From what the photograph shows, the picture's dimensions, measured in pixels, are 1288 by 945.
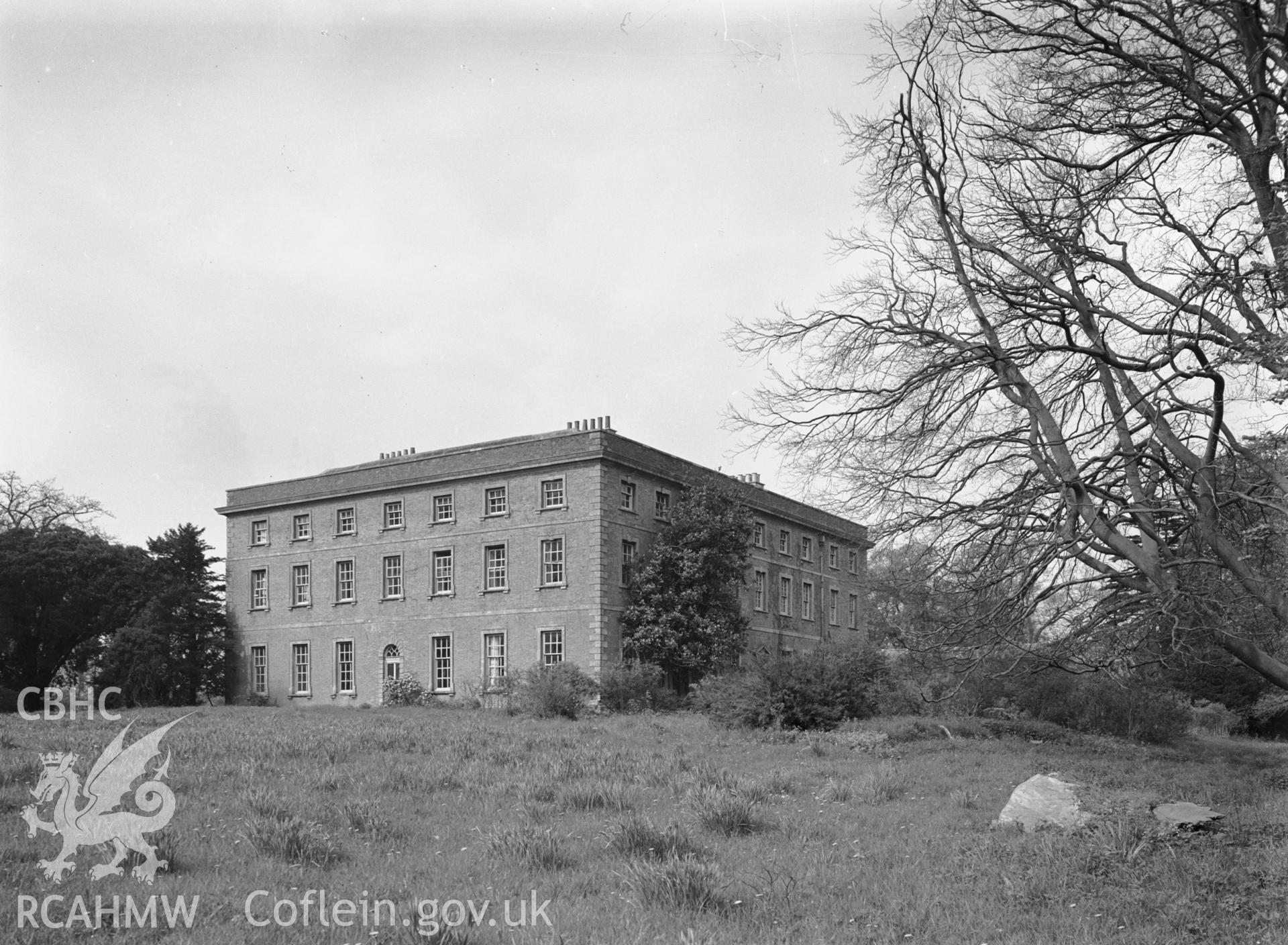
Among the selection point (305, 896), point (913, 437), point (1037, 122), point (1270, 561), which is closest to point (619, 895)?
point (305, 896)

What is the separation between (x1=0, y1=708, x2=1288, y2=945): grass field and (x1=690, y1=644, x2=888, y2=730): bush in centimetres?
813

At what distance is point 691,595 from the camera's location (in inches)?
1569

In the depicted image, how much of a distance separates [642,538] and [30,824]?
33270 millimetres

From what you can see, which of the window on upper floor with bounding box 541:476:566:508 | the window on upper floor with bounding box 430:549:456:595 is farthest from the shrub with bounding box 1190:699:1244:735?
the window on upper floor with bounding box 430:549:456:595

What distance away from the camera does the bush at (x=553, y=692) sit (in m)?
30.9

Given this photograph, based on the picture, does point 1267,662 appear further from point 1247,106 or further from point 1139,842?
point 1247,106

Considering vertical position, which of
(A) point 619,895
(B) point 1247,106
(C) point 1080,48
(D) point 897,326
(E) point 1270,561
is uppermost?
(C) point 1080,48

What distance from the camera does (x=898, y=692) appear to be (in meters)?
28.5

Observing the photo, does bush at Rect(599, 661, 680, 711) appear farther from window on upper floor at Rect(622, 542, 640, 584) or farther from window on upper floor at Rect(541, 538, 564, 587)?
window on upper floor at Rect(541, 538, 564, 587)

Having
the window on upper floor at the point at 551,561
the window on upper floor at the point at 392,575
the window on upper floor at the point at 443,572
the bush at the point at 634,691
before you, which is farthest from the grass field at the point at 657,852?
the window on upper floor at the point at 392,575

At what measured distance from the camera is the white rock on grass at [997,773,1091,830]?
11.1 meters

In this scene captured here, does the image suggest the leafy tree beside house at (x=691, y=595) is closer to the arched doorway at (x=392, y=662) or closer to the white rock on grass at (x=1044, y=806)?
the arched doorway at (x=392, y=662)

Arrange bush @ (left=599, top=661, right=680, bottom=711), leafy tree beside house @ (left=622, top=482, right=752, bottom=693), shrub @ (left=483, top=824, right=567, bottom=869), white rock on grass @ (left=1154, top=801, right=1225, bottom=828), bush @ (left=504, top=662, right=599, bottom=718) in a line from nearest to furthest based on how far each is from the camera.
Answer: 1. shrub @ (left=483, top=824, right=567, bottom=869)
2. white rock on grass @ (left=1154, top=801, right=1225, bottom=828)
3. bush @ (left=504, top=662, right=599, bottom=718)
4. bush @ (left=599, top=661, right=680, bottom=711)
5. leafy tree beside house @ (left=622, top=482, right=752, bottom=693)

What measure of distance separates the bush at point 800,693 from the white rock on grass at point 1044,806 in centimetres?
1256
